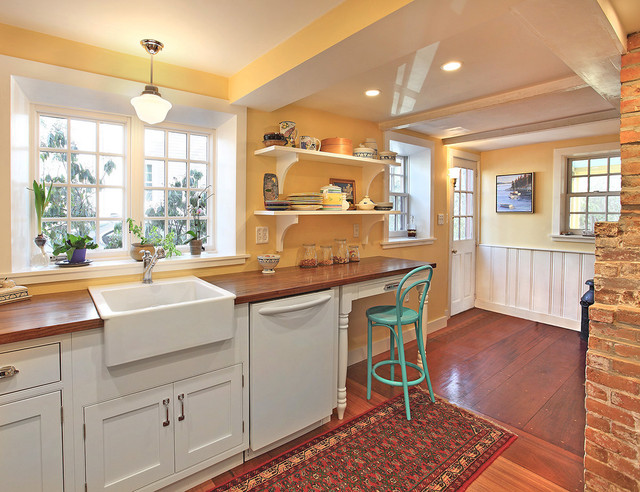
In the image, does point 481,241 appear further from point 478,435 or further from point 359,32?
point 359,32

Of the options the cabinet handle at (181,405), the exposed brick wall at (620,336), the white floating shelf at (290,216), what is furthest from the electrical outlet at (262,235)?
the exposed brick wall at (620,336)

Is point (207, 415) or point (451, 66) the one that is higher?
point (451, 66)

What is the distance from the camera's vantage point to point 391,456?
1.96 metres

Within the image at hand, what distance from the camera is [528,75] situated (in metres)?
2.30

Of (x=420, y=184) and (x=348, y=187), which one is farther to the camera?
(x=420, y=184)

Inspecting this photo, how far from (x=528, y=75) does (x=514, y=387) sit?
87.9 inches

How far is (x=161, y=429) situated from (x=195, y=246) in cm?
114

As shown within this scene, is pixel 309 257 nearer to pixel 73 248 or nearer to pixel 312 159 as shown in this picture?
pixel 312 159

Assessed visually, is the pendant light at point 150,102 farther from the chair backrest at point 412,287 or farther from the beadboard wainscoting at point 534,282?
the beadboard wainscoting at point 534,282

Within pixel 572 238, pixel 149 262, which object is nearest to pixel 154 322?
pixel 149 262

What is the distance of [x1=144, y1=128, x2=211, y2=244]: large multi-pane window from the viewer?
7.72 ft

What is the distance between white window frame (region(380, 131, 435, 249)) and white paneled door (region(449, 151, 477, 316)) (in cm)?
50

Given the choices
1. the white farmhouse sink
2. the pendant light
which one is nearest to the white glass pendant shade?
the pendant light

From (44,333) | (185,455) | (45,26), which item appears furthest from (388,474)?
(45,26)
